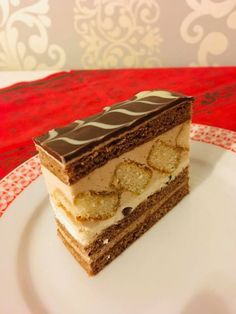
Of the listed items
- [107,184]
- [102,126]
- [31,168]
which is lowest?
[31,168]

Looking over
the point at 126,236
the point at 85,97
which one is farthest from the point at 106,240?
the point at 85,97

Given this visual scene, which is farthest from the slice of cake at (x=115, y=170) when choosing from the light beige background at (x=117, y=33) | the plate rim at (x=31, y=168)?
the light beige background at (x=117, y=33)

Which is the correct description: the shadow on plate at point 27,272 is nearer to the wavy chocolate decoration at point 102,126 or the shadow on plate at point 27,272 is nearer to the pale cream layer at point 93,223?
the pale cream layer at point 93,223

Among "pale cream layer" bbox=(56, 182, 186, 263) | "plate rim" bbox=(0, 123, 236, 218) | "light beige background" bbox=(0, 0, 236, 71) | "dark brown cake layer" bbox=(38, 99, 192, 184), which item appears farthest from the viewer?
"light beige background" bbox=(0, 0, 236, 71)

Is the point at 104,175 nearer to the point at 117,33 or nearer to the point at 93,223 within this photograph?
the point at 93,223

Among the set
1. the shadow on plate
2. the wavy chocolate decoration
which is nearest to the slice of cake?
the wavy chocolate decoration

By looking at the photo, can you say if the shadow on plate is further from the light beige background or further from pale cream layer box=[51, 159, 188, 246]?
the light beige background
